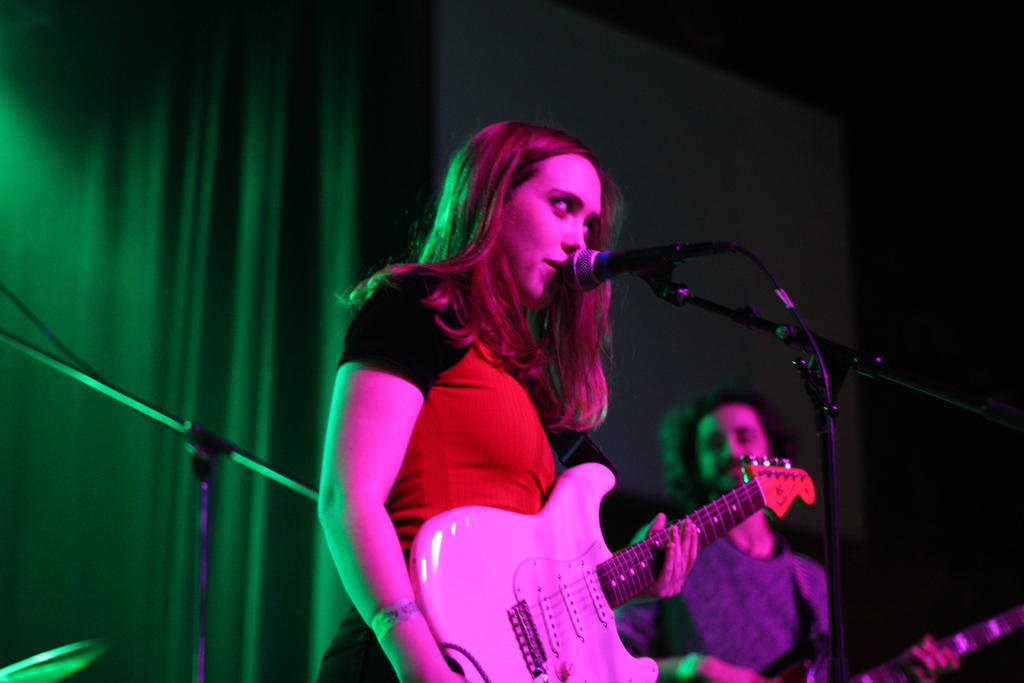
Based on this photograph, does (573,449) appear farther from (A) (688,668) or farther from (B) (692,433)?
(B) (692,433)

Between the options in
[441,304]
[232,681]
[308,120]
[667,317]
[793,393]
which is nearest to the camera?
[441,304]

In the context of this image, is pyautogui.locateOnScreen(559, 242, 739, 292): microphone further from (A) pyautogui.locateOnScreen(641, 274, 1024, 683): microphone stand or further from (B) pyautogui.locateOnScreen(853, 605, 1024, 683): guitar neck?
(B) pyautogui.locateOnScreen(853, 605, 1024, 683): guitar neck

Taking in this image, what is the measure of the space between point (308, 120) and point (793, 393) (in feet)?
6.88

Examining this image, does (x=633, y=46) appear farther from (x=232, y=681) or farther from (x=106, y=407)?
(x=232, y=681)

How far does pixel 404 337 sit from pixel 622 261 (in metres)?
0.42

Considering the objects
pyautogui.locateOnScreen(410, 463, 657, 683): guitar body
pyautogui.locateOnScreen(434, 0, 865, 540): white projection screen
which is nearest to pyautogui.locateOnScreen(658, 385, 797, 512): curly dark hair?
pyautogui.locateOnScreen(434, 0, 865, 540): white projection screen

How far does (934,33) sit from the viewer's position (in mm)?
4559

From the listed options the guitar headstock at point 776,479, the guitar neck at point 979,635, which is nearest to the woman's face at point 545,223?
the guitar headstock at point 776,479

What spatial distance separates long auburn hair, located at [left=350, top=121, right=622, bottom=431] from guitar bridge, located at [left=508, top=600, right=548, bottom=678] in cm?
42

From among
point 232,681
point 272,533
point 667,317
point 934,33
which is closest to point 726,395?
point 667,317

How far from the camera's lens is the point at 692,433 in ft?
10.5

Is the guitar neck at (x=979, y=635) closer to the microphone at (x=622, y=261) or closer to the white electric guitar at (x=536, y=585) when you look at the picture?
the white electric guitar at (x=536, y=585)

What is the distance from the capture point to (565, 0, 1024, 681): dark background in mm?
4348

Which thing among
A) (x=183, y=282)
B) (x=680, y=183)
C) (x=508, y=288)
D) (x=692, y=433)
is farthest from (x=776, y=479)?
(x=680, y=183)
